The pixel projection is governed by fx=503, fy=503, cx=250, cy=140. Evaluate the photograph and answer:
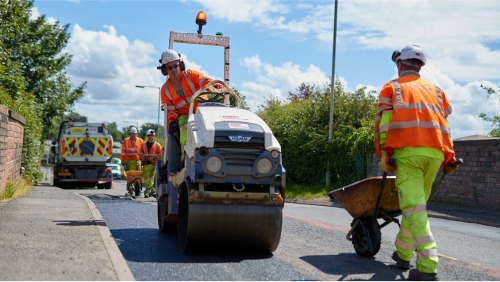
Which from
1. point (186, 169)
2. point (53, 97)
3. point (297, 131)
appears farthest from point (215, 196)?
point (53, 97)

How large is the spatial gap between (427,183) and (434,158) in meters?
0.29

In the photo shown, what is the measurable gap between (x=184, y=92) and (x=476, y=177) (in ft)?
30.9

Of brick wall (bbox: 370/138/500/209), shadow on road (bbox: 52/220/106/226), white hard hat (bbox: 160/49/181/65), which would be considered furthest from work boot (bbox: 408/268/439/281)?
brick wall (bbox: 370/138/500/209)

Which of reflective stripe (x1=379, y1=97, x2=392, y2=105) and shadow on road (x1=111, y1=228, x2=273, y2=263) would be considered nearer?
reflective stripe (x1=379, y1=97, x2=392, y2=105)

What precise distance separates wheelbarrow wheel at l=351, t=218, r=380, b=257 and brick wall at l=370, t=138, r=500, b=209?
330 inches

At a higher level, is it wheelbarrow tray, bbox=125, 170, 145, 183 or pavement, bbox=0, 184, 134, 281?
wheelbarrow tray, bbox=125, 170, 145, 183

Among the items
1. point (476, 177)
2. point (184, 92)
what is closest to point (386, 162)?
point (184, 92)

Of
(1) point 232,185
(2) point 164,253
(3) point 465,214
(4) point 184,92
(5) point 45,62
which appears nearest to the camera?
(1) point 232,185

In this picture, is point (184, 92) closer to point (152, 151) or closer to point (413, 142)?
point (413, 142)

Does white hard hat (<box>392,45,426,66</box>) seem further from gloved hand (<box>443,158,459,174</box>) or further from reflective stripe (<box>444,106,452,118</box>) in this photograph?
gloved hand (<box>443,158,459,174</box>)

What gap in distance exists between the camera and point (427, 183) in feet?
15.1

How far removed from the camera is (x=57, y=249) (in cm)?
487

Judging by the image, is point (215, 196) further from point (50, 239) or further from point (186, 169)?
point (50, 239)

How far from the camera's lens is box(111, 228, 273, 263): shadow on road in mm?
5055
